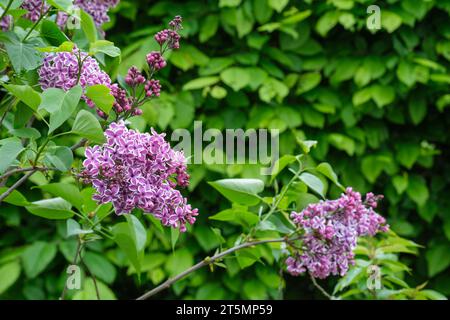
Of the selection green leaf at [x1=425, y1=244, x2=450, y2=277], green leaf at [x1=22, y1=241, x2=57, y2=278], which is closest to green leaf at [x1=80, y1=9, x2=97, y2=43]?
green leaf at [x1=22, y1=241, x2=57, y2=278]

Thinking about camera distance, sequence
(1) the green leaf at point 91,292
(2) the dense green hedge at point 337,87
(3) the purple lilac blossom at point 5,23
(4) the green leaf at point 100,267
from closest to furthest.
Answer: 1. (3) the purple lilac blossom at point 5,23
2. (1) the green leaf at point 91,292
3. (4) the green leaf at point 100,267
4. (2) the dense green hedge at point 337,87

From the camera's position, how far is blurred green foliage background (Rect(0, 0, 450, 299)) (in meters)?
2.27

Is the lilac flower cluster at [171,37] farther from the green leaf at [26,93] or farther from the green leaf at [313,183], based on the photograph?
the green leaf at [313,183]

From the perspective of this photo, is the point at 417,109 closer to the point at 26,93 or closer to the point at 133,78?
the point at 133,78

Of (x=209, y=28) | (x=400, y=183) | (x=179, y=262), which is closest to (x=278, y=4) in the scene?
(x=209, y=28)

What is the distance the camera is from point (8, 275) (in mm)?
2125

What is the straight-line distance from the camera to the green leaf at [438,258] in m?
2.34

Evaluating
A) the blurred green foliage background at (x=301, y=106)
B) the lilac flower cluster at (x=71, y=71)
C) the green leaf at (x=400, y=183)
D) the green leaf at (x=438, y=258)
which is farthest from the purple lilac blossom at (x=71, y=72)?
the green leaf at (x=438, y=258)

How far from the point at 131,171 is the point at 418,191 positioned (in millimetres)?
1702

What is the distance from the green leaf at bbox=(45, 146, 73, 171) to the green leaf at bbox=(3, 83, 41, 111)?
0.06 m

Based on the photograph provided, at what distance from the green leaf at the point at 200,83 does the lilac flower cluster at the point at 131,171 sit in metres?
1.39
